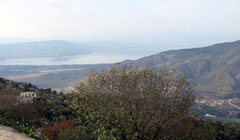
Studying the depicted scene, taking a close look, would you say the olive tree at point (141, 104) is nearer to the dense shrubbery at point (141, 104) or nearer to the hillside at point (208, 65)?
the dense shrubbery at point (141, 104)

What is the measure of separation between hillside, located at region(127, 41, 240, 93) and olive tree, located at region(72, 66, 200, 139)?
114 m

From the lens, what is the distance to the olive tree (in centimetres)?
1019

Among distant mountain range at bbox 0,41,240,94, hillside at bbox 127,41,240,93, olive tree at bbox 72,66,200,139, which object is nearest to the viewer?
olive tree at bbox 72,66,200,139

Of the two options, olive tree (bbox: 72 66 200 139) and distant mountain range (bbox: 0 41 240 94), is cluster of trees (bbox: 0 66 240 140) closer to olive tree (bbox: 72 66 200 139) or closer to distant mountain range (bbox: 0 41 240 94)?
olive tree (bbox: 72 66 200 139)

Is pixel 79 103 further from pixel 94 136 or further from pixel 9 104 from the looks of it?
pixel 9 104

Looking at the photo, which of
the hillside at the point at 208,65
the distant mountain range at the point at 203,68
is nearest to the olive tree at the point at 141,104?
the distant mountain range at the point at 203,68

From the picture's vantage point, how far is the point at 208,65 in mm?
164500

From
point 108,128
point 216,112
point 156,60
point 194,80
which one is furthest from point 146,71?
point 156,60

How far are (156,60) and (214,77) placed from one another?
46437 millimetres

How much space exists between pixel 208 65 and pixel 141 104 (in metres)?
164

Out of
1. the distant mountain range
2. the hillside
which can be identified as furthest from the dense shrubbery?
the hillside

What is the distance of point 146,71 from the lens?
10812mm

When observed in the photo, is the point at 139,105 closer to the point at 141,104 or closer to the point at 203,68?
the point at 141,104

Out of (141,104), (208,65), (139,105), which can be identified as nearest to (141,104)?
(141,104)
